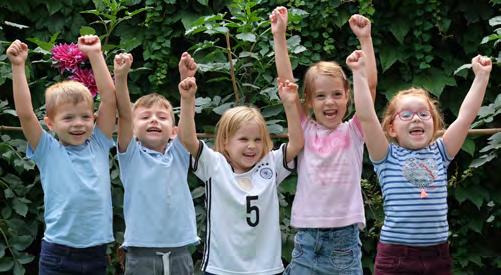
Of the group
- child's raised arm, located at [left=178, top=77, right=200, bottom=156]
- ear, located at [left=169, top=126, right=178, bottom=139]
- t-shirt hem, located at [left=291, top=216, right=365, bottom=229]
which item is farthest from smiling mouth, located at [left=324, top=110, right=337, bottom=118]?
ear, located at [left=169, top=126, right=178, bottom=139]

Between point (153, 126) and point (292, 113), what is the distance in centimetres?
61

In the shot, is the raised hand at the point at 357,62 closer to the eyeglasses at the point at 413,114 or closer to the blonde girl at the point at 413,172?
the blonde girl at the point at 413,172

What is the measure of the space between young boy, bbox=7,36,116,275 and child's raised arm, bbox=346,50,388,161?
102 cm

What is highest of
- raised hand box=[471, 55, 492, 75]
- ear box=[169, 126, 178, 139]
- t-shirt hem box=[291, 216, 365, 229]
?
raised hand box=[471, 55, 492, 75]

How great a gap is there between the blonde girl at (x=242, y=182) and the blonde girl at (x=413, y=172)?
346 mm

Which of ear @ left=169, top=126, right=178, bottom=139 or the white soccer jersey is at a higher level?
ear @ left=169, top=126, right=178, bottom=139

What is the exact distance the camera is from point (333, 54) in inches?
206

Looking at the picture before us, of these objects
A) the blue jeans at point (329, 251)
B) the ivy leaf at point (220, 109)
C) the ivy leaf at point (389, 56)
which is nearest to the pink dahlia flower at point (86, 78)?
the ivy leaf at point (220, 109)

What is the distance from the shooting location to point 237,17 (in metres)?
4.54

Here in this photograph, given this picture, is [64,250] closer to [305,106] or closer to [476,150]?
[305,106]

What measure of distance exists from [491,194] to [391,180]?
154 cm

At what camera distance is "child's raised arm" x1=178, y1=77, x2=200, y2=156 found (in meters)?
3.74

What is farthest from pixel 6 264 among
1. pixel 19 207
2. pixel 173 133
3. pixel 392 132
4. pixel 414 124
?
pixel 414 124

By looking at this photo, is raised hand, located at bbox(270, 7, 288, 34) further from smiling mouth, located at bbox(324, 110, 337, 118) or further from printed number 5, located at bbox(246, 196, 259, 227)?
printed number 5, located at bbox(246, 196, 259, 227)
